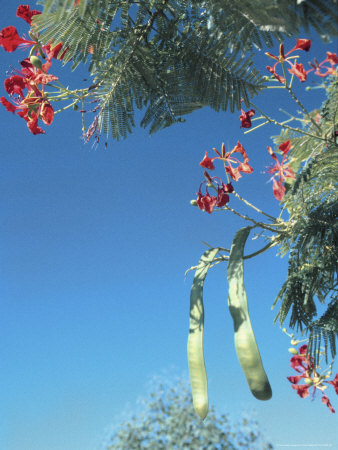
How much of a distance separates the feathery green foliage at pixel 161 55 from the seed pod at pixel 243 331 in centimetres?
67

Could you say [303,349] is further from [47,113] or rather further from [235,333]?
[47,113]

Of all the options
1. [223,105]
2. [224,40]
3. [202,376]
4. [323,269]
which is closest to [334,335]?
[323,269]

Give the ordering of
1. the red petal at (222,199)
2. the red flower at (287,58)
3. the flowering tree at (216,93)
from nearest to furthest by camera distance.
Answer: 1. the flowering tree at (216,93)
2. the red flower at (287,58)
3. the red petal at (222,199)

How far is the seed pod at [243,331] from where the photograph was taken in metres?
1.55

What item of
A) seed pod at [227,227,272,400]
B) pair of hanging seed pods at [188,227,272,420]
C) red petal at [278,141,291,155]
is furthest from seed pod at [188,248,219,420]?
red petal at [278,141,291,155]

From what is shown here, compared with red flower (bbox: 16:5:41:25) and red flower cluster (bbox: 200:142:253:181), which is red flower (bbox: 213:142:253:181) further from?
red flower (bbox: 16:5:41:25)

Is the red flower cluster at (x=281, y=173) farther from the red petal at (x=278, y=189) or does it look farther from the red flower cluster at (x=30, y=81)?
the red flower cluster at (x=30, y=81)

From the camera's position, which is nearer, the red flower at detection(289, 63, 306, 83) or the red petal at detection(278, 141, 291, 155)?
the red flower at detection(289, 63, 306, 83)

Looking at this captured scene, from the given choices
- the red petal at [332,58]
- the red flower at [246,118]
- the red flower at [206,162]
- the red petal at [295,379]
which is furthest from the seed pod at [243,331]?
the red petal at [332,58]

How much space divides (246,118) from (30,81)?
93cm

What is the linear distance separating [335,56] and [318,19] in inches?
58.0

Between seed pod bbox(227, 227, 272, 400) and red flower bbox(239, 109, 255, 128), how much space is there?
533 mm

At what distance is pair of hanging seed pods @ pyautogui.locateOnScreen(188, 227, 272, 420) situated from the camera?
5.13 feet

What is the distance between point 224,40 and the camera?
1279 millimetres
